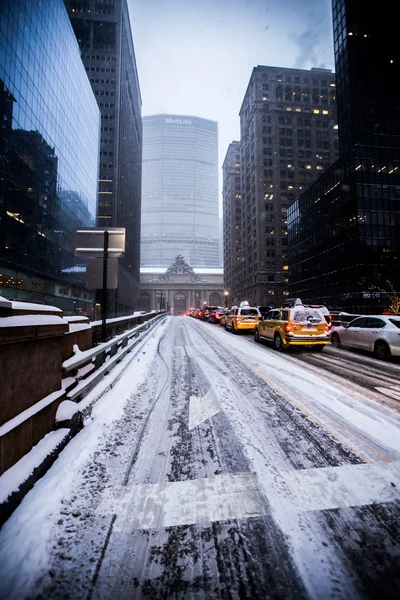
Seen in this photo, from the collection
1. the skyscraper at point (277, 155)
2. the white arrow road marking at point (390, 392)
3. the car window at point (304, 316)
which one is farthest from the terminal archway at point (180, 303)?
the white arrow road marking at point (390, 392)

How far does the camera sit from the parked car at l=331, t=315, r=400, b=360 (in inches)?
331

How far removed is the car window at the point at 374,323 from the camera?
922cm

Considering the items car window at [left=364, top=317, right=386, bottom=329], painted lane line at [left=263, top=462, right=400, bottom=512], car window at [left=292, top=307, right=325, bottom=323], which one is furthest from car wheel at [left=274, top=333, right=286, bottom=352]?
painted lane line at [left=263, top=462, right=400, bottom=512]

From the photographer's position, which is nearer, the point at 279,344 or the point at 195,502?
the point at 195,502

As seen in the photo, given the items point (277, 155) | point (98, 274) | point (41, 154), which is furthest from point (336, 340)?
point (277, 155)

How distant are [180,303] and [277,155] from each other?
77207mm

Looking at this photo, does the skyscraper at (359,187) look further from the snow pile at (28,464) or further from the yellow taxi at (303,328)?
the snow pile at (28,464)

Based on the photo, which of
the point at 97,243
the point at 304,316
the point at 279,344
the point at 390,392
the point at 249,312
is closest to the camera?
the point at 390,392

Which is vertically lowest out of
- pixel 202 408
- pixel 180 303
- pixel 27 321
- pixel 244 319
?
pixel 202 408

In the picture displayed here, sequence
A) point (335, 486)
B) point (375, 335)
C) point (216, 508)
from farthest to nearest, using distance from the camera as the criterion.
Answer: point (375, 335)
point (335, 486)
point (216, 508)

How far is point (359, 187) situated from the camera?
45469 mm

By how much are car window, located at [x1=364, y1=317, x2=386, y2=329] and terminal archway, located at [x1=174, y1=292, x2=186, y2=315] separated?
12003cm

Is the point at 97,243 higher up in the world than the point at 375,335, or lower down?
higher up

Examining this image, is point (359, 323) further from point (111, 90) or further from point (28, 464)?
point (111, 90)
